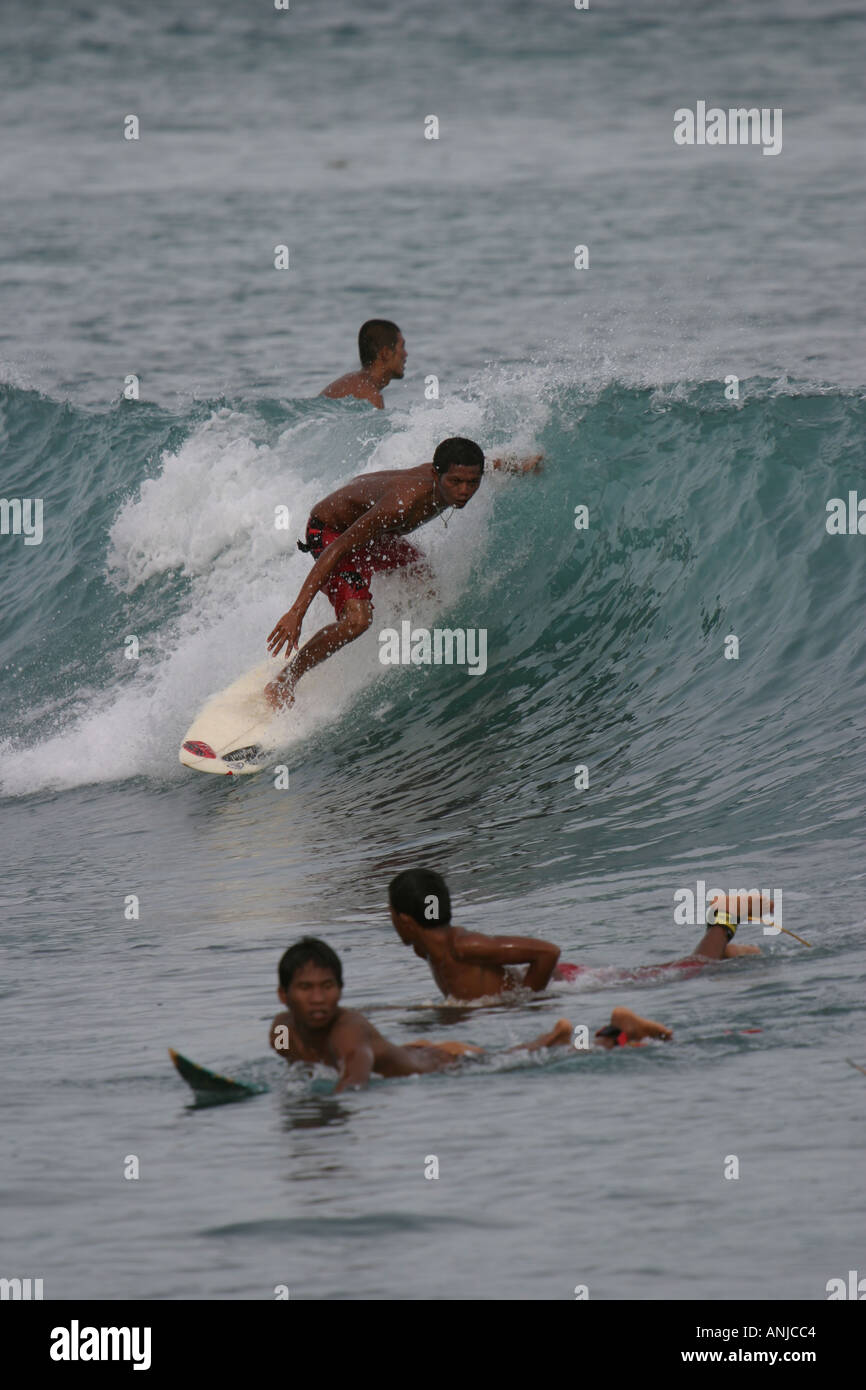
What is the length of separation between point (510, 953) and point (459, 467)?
3.66m

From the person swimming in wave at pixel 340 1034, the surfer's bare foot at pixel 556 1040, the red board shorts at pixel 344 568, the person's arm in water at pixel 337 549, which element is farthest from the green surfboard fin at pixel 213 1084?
the red board shorts at pixel 344 568

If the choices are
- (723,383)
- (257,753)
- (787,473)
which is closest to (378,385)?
(257,753)

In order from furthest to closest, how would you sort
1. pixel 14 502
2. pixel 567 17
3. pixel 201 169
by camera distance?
pixel 567 17, pixel 201 169, pixel 14 502

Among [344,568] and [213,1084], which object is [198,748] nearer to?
[344,568]

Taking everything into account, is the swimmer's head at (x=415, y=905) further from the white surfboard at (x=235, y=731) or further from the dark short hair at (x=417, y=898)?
the white surfboard at (x=235, y=731)

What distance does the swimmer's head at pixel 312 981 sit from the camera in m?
5.75

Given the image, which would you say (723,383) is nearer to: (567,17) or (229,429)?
(229,429)

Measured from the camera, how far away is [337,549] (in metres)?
10.3

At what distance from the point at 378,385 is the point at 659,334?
8.38 metres

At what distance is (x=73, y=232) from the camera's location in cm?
2781

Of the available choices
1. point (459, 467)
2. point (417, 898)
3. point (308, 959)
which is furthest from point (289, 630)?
point (308, 959)

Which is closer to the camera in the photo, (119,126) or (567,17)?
(119,126)

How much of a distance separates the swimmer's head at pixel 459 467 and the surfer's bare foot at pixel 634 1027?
4268mm

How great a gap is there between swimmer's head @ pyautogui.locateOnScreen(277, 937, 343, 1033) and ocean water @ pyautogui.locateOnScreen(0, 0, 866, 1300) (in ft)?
0.82
